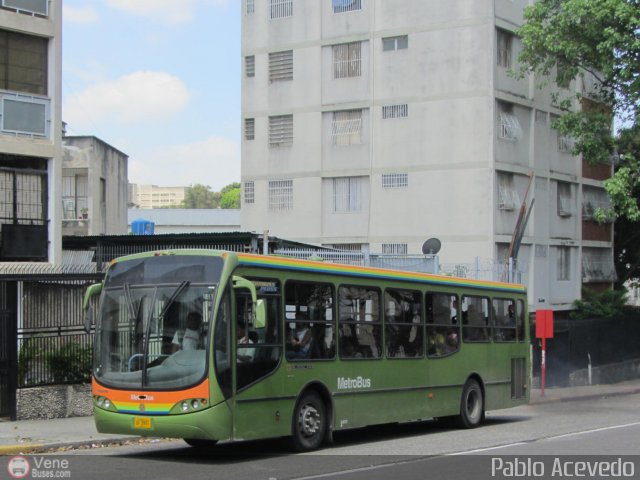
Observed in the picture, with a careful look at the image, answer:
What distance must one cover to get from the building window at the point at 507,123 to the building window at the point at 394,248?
5.54 m

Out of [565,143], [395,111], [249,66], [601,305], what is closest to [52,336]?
[395,111]

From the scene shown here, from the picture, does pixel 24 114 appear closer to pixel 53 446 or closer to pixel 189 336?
pixel 53 446

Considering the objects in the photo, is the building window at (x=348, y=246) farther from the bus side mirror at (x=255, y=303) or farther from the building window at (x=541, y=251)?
the bus side mirror at (x=255, y=303)

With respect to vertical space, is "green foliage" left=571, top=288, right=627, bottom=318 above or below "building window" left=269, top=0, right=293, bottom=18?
below

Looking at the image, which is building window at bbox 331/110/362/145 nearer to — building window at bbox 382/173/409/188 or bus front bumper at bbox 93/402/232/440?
building window at bbox 382/173/409/188

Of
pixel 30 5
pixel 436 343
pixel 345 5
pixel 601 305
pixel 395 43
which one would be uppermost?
pixel 345 5

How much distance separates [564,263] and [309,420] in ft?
95.2

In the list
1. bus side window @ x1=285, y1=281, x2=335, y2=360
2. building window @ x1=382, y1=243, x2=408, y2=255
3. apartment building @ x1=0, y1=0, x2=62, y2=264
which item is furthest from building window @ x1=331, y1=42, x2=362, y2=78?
bus side window @ x1=285, y1=281, x2=335, y2=360

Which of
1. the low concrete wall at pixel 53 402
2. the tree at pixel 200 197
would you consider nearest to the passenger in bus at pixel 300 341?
the low concrete wall at pixel 53 402

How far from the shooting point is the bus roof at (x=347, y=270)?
1415 centimetres

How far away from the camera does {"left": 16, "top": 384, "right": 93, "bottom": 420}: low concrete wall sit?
18500 millimetres

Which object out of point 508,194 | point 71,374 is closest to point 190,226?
point 508,194

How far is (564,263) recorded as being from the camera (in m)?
41.9

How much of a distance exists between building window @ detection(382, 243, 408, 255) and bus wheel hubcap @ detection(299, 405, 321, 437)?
23.2 meters
